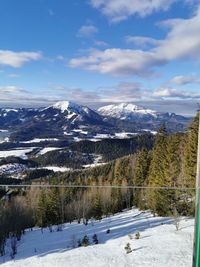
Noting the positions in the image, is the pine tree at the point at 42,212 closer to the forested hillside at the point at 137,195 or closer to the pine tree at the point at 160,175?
the forested hillside at the point at 137,195

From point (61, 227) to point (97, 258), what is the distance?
24426 mm

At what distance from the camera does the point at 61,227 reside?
53.2 m

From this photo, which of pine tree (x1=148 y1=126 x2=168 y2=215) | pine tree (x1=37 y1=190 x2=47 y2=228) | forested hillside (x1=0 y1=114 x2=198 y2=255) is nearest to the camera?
forested hillside (x1=0 y1=114 x2=198 y2=255)

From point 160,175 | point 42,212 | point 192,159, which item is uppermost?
point 192,159

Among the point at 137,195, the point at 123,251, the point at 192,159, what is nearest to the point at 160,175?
the point at 192,159

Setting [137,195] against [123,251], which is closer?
[123,251]

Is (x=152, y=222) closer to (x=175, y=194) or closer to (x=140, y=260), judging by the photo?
(x=175, y=194)

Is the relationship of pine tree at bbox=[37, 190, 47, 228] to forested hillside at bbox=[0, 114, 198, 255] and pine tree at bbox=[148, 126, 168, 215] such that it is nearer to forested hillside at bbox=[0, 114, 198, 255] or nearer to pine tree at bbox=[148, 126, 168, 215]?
forested hillside at bbox=[0, 114, 198, 255]

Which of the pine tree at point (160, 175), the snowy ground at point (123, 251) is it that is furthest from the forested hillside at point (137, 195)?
the snowy ground at point (123, 251)

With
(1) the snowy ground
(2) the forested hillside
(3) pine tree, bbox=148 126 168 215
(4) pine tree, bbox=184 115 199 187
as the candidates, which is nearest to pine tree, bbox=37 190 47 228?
(2) the forested hillside

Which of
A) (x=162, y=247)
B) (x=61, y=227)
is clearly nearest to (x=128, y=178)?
(x=61, y=227)

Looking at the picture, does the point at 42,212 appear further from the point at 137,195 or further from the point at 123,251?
the point at 123,251

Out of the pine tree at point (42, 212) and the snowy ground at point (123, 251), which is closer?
the snowy ground at point (123, 251)

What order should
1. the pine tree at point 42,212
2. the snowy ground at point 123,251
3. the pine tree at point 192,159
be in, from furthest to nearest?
the pine tree at point 42,212
the pine tree at point 192,159
the snowy ground at point 123,251
